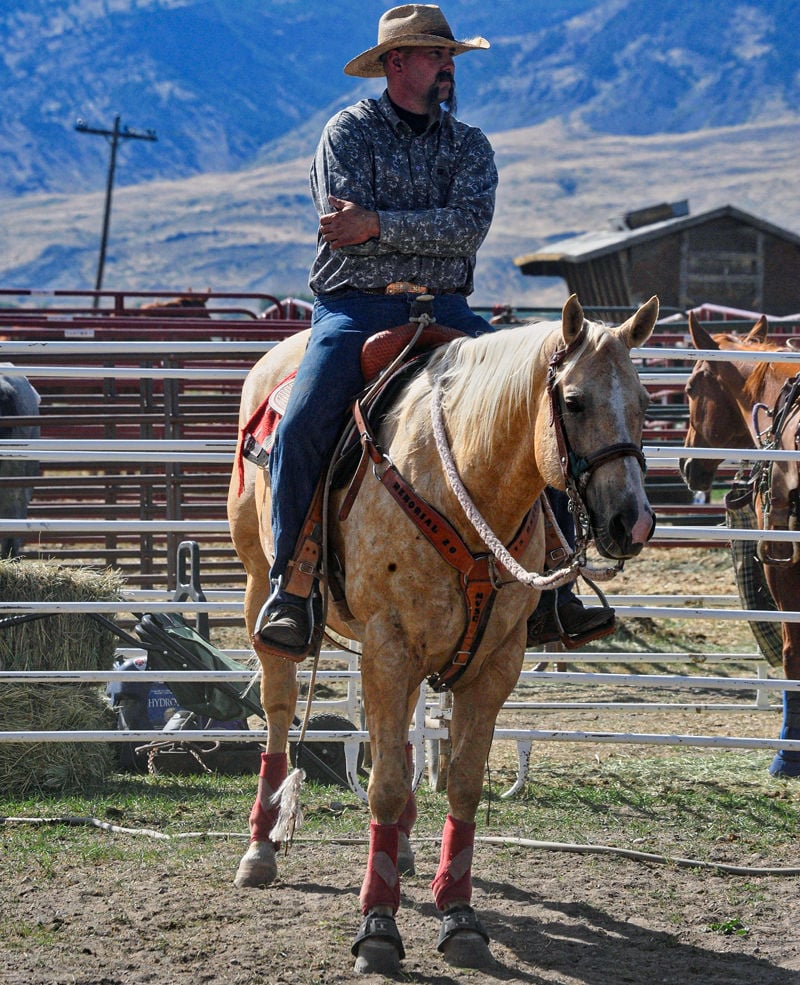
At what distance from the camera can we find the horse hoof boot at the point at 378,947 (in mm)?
3525

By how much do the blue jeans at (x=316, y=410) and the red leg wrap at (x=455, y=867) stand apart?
0.95 m

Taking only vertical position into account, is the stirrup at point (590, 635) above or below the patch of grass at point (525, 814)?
above

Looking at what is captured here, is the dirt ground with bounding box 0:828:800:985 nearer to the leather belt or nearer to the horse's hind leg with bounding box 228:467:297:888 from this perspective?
the horse's hind leg with bounding box 228:467:297:888

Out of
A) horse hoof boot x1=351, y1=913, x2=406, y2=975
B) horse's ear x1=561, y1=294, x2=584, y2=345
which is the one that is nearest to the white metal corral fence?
horse hoof boot x1=351, y1=913, x2=406, y2=975

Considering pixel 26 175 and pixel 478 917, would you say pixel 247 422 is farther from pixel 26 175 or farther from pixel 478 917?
pixel 26 175

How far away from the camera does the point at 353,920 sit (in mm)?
3969

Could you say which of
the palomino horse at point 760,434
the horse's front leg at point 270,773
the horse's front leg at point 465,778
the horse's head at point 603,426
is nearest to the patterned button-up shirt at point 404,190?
the horse's head at point 603,426

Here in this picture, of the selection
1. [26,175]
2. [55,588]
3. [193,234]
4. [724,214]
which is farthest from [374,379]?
[26,175]

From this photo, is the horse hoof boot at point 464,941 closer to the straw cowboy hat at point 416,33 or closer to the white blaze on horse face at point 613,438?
the white blaze on horse face at point 613,438

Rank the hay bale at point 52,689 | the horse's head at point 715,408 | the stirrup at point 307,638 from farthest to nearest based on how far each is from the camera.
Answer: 1. the horse's head at point 715,408
2. the hay bale at point 52,689
3. the stirrup at point 307,638

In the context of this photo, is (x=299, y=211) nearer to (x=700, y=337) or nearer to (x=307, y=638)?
(x=700, y=337)

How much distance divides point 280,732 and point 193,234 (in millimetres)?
144473

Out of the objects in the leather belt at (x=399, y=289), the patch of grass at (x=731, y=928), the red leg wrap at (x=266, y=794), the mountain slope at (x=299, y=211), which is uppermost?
the mountain slope at (x=299, y=211)

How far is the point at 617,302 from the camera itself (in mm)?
31156
